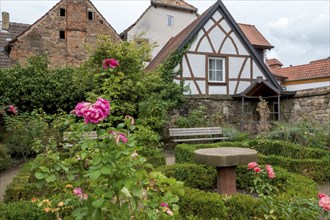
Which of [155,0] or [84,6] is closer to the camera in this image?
[84,6]

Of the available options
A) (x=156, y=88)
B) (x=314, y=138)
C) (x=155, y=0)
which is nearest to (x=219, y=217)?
(x=314, y=138)

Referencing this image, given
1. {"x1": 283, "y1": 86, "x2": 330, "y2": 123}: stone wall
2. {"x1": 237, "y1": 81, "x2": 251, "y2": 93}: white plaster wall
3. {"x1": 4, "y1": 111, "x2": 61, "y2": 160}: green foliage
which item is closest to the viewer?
{"x1": 4, "y1": 111, "x2": 61, "y2": 160}: green foliage

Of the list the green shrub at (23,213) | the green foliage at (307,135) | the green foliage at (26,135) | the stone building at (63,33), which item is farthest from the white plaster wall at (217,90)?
the green shrub at (23,213)

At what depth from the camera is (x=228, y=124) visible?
41.2ft

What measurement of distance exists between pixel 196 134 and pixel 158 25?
36.0 feet

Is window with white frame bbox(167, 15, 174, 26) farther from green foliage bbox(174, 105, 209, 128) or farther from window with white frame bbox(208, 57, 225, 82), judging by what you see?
green foliage bbox(174, 105, 209, 128)

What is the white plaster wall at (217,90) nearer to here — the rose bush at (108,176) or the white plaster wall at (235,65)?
the white plaster wall at (235,65)

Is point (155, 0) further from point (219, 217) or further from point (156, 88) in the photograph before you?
point (219, 217)

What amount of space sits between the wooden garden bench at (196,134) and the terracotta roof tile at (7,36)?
988cm

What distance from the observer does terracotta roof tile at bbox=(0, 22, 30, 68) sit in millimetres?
14203

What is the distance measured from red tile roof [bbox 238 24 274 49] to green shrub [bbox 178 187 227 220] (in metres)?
15.7

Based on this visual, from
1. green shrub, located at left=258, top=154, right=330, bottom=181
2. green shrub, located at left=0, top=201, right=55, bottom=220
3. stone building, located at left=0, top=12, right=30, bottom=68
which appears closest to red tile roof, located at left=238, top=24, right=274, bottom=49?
green shrub, located at left=258, top=154, right=330, bottom=181

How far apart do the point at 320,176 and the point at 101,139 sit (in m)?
5.94

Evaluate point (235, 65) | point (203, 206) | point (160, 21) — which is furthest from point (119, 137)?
point (160, 21)
